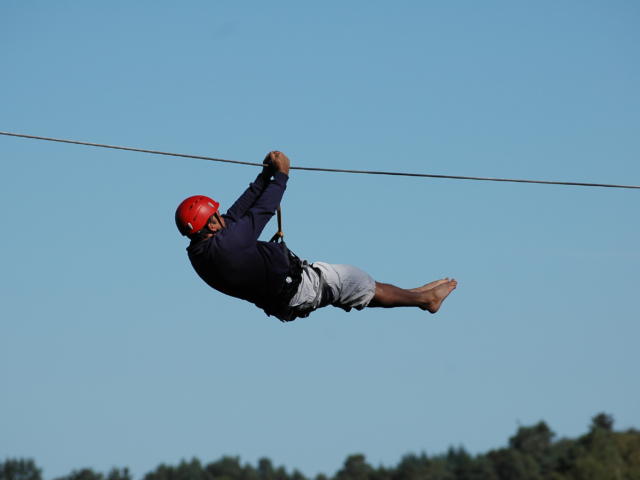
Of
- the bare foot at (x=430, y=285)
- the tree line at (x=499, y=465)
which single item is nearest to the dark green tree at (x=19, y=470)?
the tree line at (x=499, y=465)

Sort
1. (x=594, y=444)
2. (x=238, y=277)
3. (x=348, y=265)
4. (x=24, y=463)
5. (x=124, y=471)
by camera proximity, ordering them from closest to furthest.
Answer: (x=238, y=277), (x=348, y=265), (x=594, y=444), (x=124, y=471), (x=24, y=463)

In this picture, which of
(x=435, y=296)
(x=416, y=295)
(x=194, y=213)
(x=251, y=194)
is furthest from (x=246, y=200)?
(x=435, y=296)

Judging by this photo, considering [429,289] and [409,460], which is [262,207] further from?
[409,460]

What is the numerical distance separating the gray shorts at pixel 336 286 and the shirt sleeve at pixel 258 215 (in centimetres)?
74

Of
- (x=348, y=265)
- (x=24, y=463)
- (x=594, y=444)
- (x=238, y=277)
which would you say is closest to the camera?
(x=238, y=277)

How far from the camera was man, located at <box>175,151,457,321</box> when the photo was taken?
34.0 ft

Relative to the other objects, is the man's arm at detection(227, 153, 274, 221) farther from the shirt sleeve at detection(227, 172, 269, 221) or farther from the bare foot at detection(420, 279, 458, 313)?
the bare foot at detection(420, 279, 458, 313)

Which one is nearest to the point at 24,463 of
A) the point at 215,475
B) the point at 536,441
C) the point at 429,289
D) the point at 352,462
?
the point at 215,475

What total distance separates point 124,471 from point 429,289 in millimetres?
90989

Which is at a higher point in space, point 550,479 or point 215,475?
point 215,475

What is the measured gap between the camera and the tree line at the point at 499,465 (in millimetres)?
86688

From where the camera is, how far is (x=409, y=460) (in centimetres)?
11025

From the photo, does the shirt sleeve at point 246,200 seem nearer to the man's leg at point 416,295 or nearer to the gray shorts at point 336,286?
the gray shorts at point 336,286

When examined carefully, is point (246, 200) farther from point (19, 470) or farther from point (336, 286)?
point (19, 470)
